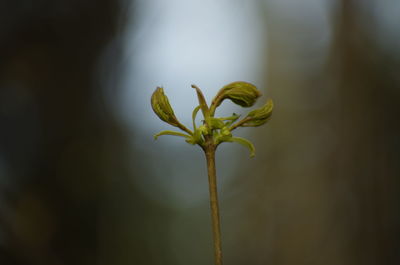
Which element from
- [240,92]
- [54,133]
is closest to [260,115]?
[240,92]

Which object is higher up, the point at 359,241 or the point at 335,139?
the point at 335,139

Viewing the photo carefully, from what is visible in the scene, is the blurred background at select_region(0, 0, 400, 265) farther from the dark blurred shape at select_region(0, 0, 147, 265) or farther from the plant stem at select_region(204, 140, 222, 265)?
the plant stem at select_region(204, 140, 222, 265)

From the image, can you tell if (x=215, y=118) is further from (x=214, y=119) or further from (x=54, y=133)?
(x=54, y=133)

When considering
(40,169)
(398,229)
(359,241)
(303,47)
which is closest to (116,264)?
(40,169)

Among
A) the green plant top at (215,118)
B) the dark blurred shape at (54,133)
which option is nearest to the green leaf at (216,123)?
the green plant top at (215,118)

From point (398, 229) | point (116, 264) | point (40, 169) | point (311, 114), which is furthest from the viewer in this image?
point (311, 114)

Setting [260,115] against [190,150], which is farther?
[190,150]

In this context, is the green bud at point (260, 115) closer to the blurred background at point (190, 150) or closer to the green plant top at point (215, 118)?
the green plant top at point (215, 118)

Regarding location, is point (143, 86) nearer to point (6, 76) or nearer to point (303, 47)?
point (6, 76)

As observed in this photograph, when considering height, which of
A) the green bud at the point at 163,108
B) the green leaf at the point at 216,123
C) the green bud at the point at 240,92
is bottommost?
the green leaf at the point at 216,123
